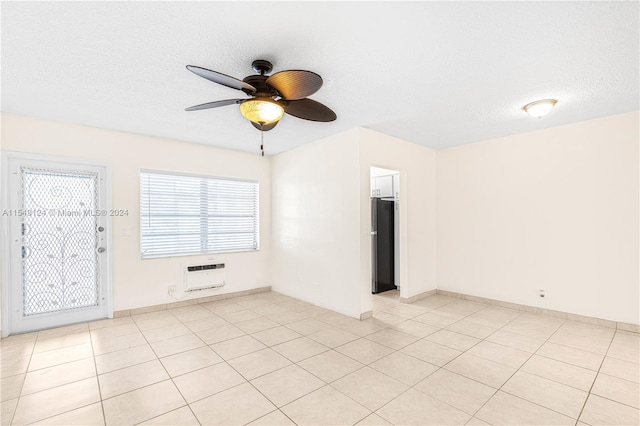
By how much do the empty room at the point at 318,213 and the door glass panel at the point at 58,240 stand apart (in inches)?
1.0

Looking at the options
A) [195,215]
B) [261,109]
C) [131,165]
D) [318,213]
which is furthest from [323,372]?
[131,165]

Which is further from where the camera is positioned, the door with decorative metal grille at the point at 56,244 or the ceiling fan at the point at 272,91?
the door with decorative metal grille at the point at 56,244

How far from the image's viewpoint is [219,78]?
184 cm

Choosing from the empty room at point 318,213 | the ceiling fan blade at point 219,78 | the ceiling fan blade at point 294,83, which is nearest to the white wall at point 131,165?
the empty room at point 318,213

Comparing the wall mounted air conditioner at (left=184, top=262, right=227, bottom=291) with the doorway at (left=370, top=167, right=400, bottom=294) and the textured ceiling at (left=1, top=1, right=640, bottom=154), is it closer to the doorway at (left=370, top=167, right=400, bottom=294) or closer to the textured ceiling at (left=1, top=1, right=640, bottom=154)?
the textured ceiling at (left=1, top=1, right=640, bottom=154)

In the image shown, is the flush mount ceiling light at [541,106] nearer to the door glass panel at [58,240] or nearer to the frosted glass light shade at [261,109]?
the frosted glass light shade at [261,109]

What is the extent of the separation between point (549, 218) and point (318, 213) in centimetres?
314

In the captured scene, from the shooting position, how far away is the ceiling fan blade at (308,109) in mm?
2311

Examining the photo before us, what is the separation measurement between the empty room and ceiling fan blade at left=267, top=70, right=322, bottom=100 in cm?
2

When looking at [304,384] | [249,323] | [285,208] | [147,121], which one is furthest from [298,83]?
[285,208]

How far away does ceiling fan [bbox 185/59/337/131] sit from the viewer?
1.85m

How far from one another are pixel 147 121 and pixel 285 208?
2409 mm

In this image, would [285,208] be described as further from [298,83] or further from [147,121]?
[298,83]

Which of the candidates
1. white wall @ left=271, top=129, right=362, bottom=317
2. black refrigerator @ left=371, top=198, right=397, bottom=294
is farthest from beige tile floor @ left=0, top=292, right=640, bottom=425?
black refrigerator @ left=371, top=198, right=397, bottom=294
